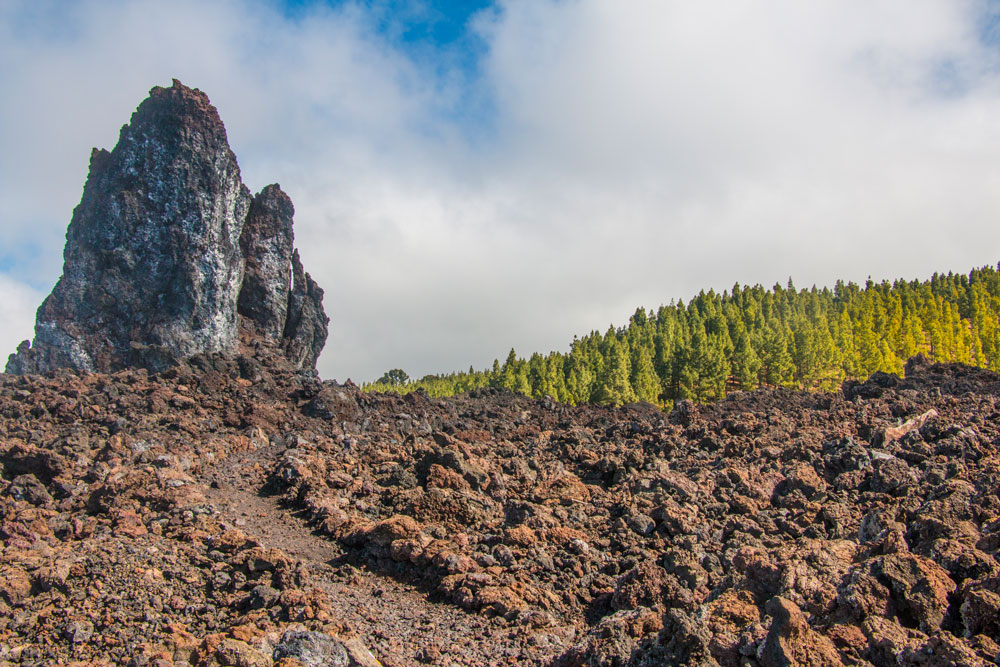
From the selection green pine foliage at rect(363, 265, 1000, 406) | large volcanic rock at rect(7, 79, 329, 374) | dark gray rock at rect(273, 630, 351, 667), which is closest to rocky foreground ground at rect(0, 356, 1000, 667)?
dark gray rock at rect(273, 630, 351, 667)

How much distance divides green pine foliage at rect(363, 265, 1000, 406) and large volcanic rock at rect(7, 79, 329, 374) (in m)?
31.9

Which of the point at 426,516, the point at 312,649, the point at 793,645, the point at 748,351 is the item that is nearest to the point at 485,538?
the point at 426,516

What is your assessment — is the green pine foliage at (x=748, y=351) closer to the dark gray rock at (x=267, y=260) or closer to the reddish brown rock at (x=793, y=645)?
the dark gray rock at (x=267, y=260)

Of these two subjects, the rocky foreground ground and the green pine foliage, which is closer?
the rocky foreground ground

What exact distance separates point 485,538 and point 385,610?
11.6 feet

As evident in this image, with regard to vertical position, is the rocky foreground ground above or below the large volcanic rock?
below

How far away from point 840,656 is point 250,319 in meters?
41.8

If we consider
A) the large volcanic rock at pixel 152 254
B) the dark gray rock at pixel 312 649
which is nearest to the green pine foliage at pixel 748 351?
the large volcanic rock at pixel 152 254

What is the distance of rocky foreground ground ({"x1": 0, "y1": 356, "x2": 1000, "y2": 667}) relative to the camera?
934cm

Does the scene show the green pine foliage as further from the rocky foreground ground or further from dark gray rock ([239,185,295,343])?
the rocky foreground ground

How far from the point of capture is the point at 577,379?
72.9 metres

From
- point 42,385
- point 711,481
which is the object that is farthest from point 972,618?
point 42,385

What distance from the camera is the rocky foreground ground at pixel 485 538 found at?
9.34m

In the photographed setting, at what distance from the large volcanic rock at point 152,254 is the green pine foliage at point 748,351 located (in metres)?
31.9
